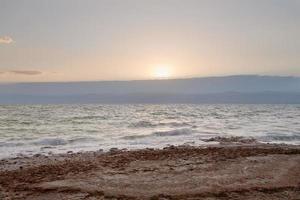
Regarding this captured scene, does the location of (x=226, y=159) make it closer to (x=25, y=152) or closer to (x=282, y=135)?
(x=25, y=152)

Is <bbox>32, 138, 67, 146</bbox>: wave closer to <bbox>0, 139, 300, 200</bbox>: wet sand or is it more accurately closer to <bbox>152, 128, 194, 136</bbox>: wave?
<bbox>152, 128, 194, 136</bbox>: wave

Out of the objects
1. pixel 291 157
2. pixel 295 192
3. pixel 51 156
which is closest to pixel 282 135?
pixel 291 157

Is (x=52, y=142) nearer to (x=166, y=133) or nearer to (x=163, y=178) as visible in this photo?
(x=166, y=133)

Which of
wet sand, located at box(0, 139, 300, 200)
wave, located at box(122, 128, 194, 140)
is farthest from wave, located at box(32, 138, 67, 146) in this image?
wet sand, located at box(0, 139, 300, 200)

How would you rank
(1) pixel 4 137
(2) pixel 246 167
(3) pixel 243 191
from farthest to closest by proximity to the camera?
1. (1) pixel 4 137
2. (2) pixel 246 167
3. (3) pixel 243 191

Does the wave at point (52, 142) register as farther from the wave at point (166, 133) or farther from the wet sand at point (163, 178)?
the wet sand at point (163, 178)

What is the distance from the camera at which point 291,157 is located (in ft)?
56.5

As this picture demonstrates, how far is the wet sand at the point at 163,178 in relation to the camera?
457 inches

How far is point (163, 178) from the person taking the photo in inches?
522

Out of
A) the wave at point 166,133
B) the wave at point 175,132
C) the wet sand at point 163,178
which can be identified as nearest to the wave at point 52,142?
the wave at point 166,133

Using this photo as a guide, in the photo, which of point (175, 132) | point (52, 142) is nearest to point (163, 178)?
point (52, 142)

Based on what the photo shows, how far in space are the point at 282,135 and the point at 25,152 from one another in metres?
18.7

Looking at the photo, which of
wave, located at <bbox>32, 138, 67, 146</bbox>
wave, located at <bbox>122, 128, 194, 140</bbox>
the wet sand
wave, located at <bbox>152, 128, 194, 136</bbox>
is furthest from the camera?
wave, located at <bbox>152, 128, 194, 136</bbox>

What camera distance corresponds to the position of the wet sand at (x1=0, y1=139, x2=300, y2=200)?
1160 centimetres
